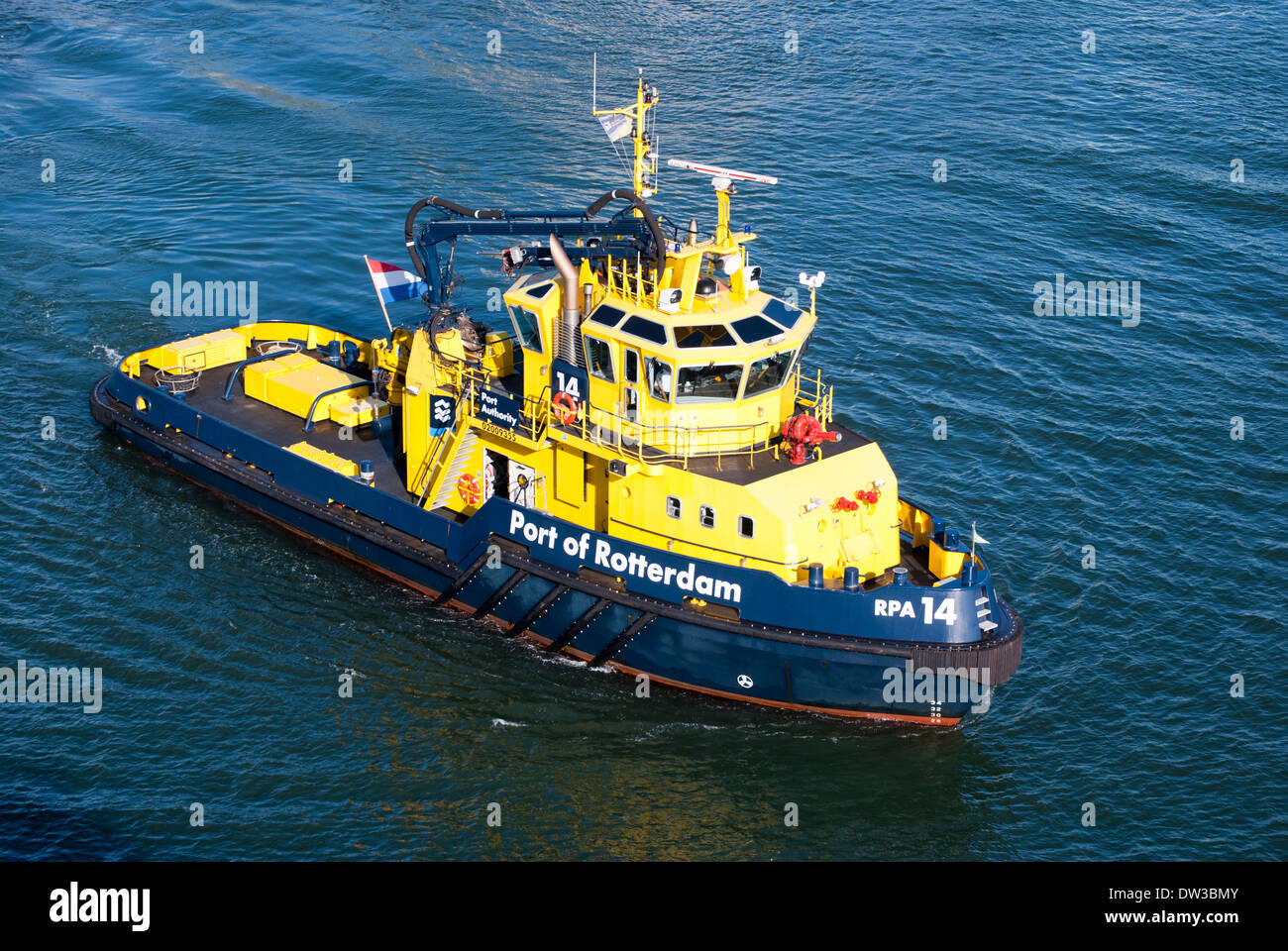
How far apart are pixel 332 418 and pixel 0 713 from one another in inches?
373

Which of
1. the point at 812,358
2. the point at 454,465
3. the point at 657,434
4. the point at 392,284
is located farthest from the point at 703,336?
the point at 812,358

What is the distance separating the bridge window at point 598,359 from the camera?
2567 centimetres

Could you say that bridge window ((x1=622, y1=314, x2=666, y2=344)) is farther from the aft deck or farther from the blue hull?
the aft deck

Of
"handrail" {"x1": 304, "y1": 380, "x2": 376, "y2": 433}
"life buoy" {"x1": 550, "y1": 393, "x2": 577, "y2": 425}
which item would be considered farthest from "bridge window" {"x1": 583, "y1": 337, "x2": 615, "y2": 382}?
"handrail" {"x1": 304, "y1": 380, "x2": 376, "y2": 433}

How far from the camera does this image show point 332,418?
31828 mm

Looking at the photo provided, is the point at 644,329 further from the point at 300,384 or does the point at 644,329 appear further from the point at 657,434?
the point at 300,384

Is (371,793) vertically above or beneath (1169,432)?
beneath

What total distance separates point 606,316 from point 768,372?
298 centimetres

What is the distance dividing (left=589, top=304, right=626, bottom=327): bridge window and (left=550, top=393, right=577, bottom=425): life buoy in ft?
5.31

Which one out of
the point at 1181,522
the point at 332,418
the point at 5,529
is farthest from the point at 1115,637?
the point at 5,529

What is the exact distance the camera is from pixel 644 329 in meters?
25.1

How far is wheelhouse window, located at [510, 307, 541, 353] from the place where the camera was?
1057 inches
